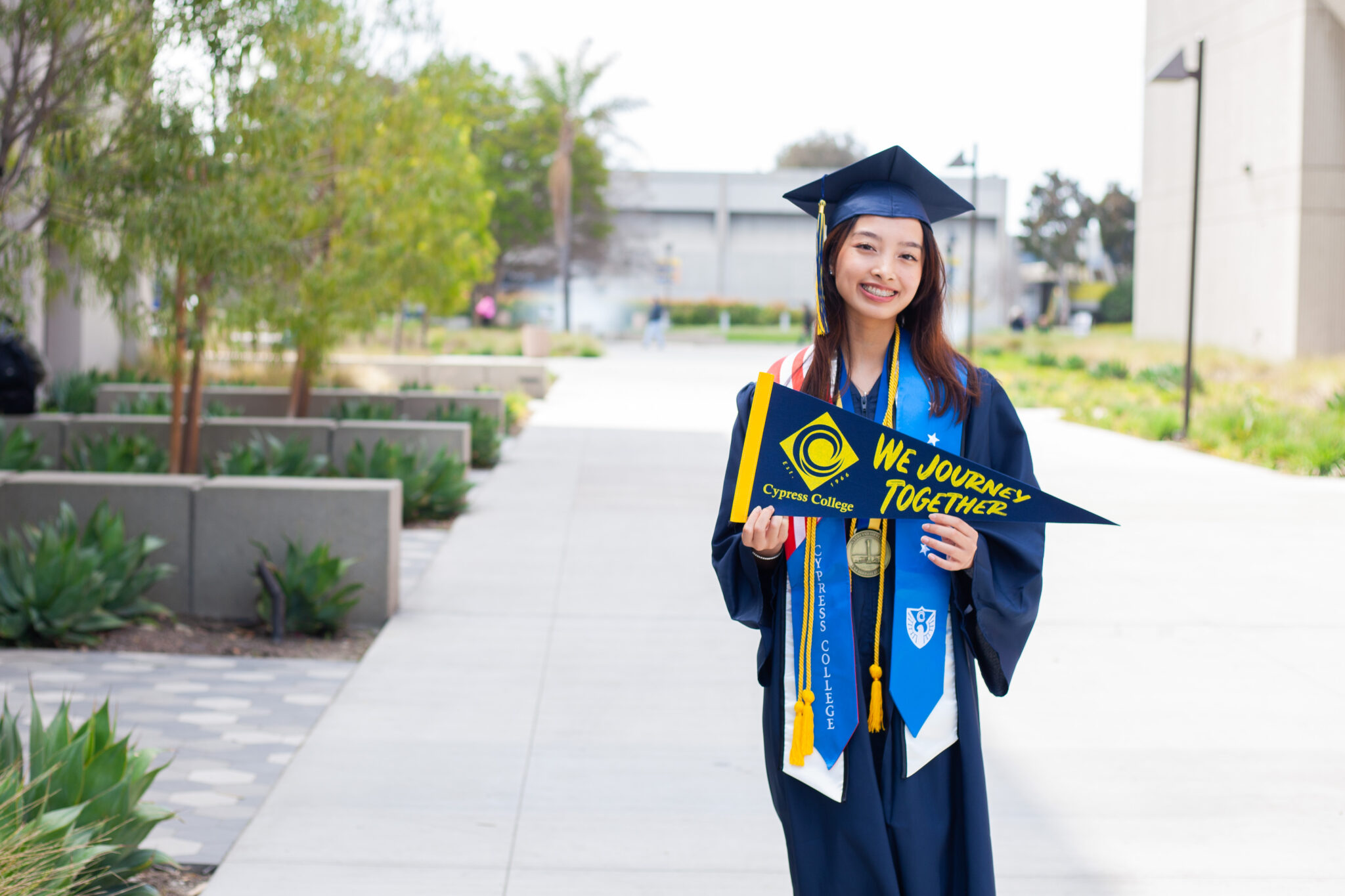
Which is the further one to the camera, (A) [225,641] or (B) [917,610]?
(A) [225,641]

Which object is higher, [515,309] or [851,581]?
[515,309]

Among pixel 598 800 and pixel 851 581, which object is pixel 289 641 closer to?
pixel 598 800

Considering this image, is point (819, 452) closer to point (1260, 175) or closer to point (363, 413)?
point (363, 413)

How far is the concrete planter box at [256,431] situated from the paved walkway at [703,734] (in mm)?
1743

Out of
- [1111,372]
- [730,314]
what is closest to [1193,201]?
[1111,372]

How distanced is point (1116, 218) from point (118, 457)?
84816mm

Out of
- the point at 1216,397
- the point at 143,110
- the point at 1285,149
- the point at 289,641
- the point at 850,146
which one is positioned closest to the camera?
the point at 289,641

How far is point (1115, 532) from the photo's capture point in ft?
33.2

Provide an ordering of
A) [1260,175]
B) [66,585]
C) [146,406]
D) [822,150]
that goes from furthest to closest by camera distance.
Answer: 1. [822,150]
2. [1260,175]
3. [146,406]
4. [66,585]

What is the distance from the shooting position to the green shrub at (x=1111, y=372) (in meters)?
25.6

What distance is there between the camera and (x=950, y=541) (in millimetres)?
2436

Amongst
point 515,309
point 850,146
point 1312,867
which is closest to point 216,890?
point 1312,867

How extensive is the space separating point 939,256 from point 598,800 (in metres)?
2.65

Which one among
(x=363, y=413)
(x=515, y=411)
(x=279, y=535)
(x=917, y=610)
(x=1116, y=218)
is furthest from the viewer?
(x=1116, y=218)
